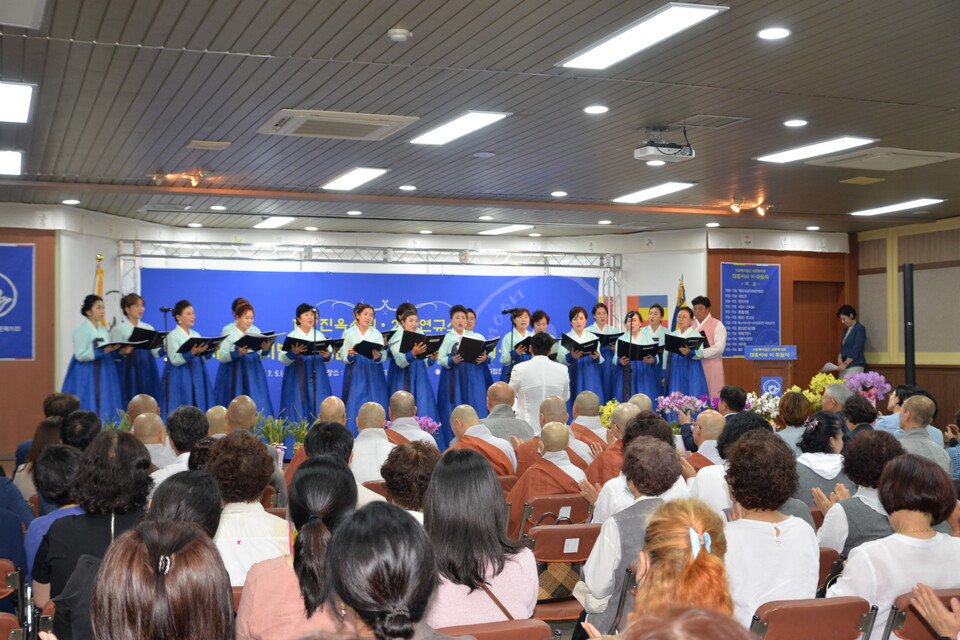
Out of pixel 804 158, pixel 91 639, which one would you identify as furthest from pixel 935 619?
pixel 804 158

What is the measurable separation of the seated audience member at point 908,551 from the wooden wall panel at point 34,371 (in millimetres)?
10561

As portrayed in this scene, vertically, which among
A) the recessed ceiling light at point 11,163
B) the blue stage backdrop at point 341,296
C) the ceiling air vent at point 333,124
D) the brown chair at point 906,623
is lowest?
the brown chair at point 906,623

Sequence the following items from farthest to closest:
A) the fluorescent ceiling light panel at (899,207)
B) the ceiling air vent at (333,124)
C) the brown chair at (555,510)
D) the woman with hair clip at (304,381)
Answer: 1. the fluorescent ceiling light panel at (899,207)
2. the woman with hair clip at (304,381)
3. the ceiling air vent at (333,124)
4. the brown chair at (555,510)

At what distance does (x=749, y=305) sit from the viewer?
47.6 feet

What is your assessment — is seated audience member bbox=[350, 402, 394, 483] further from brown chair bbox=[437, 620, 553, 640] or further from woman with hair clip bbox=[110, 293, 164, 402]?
woman with hair clip bbox=[110, 293, 164, 402]

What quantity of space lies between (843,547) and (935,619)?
1.05 meters

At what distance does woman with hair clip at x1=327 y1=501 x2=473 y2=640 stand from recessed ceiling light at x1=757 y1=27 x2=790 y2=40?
4.41 metres

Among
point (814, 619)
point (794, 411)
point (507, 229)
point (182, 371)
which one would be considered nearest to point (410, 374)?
point (182, 371)

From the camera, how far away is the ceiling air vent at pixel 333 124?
725cm

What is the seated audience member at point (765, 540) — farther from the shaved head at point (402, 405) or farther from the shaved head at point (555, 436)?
the shaved head at point (402, 405)

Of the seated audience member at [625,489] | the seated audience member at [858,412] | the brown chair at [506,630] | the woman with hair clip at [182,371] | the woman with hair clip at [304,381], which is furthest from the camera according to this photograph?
the woman with hair clip at [304,381]

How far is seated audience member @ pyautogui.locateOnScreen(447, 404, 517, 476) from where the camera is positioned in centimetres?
566

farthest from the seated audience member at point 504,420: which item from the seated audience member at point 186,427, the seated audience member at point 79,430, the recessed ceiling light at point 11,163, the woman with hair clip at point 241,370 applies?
the recessed ceiling light at point 11,163

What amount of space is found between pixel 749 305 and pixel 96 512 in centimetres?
1252
